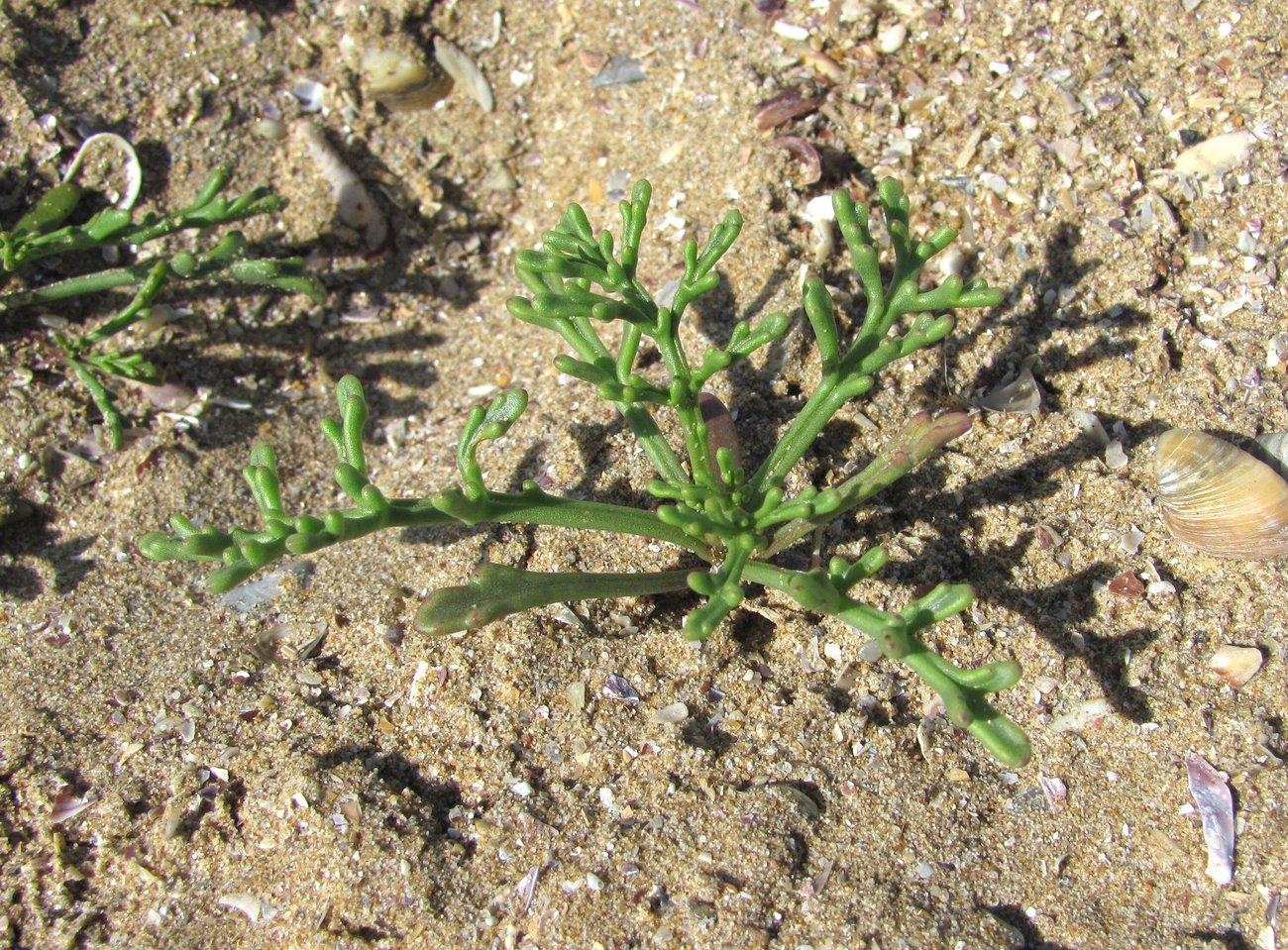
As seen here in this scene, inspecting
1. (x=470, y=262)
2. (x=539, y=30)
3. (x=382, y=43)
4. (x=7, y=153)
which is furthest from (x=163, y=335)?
(x=539, y=30)

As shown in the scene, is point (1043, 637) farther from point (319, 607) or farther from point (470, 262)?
point (470, 262)

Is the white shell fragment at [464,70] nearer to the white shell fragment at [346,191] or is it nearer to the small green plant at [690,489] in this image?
the white shell fragment at [346,191]

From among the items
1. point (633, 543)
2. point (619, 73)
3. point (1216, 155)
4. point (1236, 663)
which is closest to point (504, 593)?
point (633, 543)

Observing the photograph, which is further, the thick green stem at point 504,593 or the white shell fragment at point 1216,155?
the white shell fragment at point 1216,155

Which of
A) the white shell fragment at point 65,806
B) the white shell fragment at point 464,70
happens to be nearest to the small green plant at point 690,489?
the white shell fragment at point 65,806

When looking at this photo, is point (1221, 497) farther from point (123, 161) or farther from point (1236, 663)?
point (123, 161)

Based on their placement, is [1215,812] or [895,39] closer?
[1215,812]

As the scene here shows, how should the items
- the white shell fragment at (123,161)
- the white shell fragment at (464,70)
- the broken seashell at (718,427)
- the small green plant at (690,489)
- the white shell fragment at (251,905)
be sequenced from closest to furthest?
the small green plant at (690,489)
the white shell fragment at (251,905)
the broken seashell at (718,427)
the white shell fragment at (123,161)
the white shell fragment at (464,70)
